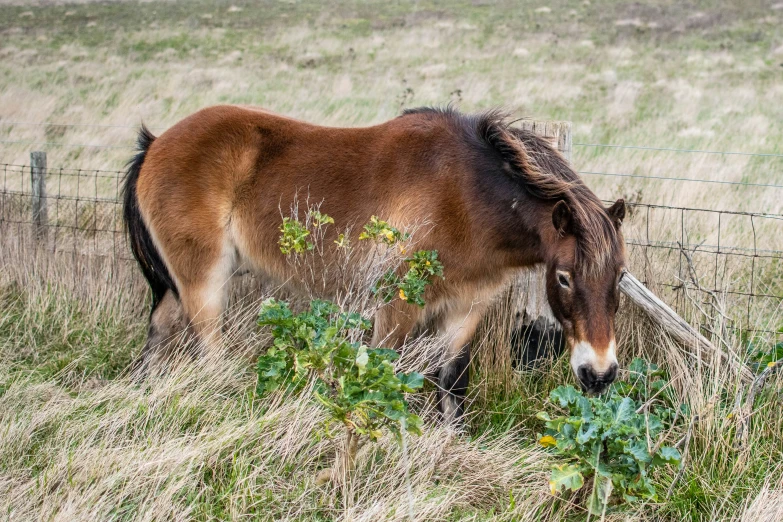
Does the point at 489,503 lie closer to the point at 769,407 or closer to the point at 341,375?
the point at 341,375

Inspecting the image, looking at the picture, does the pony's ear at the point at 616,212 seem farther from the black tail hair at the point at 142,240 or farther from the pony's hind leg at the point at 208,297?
the black tail hair at the point at 142,240

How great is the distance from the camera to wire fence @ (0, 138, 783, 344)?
4.76m

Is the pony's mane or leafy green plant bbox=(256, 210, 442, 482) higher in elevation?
the pony's mane

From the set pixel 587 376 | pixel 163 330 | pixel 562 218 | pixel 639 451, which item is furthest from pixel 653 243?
pixel 163 330

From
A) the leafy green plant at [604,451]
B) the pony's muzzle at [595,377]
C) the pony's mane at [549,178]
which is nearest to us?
the leafy green plant at [604,451]

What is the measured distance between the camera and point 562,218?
389cm

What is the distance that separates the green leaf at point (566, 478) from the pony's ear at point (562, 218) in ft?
4.09

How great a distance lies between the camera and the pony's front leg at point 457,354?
4.58 meters

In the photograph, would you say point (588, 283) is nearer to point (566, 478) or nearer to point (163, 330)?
point (566, 478)

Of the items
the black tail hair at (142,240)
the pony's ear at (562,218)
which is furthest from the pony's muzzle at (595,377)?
the black tail hair at (142,240)

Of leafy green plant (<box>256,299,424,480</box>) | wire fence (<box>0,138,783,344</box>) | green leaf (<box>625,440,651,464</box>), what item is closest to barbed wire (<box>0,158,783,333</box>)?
wire fence (<box>0,138,783,344</box>)

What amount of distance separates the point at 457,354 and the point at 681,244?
1465 millimetres

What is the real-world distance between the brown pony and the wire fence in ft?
2.83

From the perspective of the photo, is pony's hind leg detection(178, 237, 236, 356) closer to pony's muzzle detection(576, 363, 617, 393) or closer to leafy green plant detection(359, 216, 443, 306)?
leafy green plant detection(359, 216, 443, 306)
